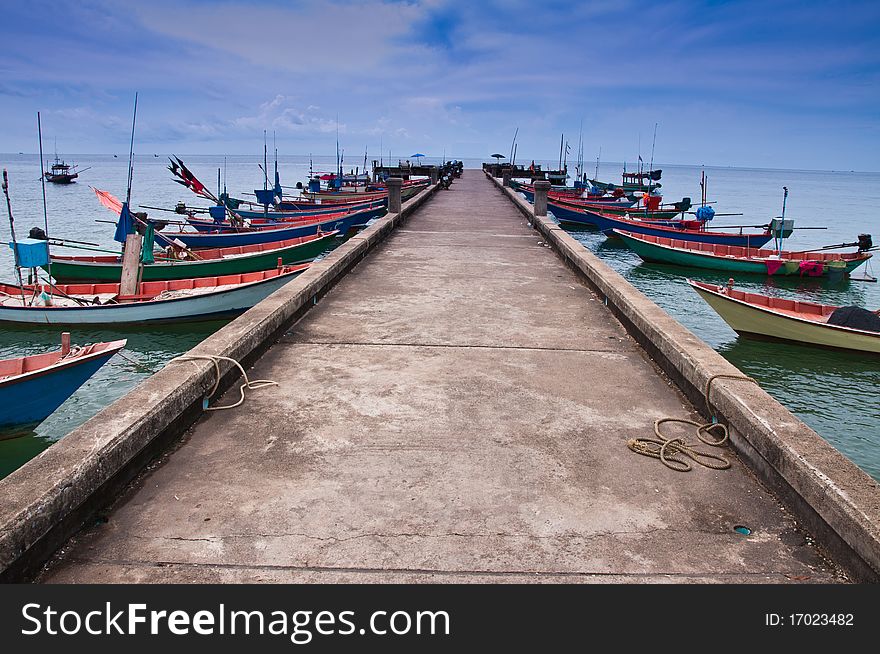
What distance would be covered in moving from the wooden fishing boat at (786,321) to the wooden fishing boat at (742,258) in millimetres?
10288

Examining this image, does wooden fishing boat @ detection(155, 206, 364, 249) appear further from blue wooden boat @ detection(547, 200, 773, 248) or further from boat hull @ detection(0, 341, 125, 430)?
boat hull @ detection(0, 341, 125, 430)

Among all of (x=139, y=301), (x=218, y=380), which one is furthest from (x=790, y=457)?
(x=139, y=301)

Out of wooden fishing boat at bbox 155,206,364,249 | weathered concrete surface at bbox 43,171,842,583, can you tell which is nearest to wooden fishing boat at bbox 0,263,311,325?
wooden fishing boat at bbox 155,206,364,249

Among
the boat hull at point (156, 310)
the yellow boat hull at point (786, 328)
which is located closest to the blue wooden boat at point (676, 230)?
the yellow boat hull at point (786, 328)

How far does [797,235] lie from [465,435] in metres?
48.7

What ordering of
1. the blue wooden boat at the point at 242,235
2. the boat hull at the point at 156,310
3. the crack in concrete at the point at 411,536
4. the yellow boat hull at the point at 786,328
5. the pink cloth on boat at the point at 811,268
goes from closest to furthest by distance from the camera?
the crack in concrete at the point at 411,536 < the yellow boat hull at the point at 786,328 < the boat hull at the point at 156,310 < the pink cloth on boat at the point at 811,268 < the blue wooden boat at the point at 242,235

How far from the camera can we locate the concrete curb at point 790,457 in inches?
120

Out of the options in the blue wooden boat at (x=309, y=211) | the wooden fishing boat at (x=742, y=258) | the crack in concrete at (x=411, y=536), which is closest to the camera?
the crack in concrete at (x=411, y=536)

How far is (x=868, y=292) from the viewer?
931 inches

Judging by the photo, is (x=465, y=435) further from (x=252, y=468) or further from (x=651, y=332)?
(x=651, y=332)

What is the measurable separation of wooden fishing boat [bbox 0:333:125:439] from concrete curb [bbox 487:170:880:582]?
7.08 metres

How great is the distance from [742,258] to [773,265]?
3.71ft

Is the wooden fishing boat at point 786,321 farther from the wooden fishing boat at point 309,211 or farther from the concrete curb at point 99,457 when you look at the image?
the wooden fishing boat at point 309,211

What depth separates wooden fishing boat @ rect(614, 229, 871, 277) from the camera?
77.2 ft
